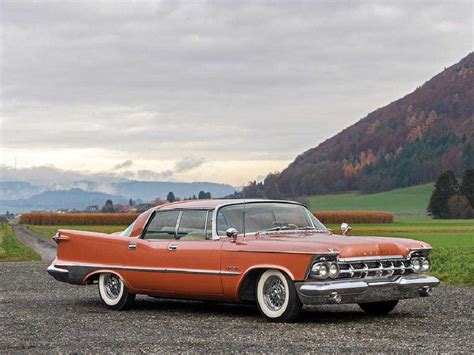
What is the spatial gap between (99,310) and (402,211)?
141 m

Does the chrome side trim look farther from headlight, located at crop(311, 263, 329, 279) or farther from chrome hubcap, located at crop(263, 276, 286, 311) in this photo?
headlight, located at crop(311, 263, 329, 279)

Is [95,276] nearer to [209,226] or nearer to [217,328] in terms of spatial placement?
[209,226]

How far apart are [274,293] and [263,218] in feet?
4.26

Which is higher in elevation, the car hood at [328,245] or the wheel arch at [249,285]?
the car hood at [328,245]

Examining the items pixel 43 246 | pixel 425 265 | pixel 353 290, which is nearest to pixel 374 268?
pixel 353 290

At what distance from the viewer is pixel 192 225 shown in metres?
12.1

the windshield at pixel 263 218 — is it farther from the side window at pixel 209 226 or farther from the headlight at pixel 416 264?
the headlight at pixel 416 264

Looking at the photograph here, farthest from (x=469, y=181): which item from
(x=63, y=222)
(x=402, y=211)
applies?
(x=63, y=222)

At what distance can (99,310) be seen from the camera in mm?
12859

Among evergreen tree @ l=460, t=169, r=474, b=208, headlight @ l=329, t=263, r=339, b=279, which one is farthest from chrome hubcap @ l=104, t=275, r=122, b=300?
evergreen tree @ l=460, t=169, r=474, b=208

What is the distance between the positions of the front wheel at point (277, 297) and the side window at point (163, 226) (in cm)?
181

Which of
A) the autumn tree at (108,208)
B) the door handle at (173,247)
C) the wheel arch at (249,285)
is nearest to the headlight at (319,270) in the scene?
the wheel arch at (249,285)

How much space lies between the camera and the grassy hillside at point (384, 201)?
6245 inches

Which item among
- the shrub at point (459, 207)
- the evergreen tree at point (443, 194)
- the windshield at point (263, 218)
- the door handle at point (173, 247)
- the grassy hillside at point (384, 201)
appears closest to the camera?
the windshield at point (263, 218)
